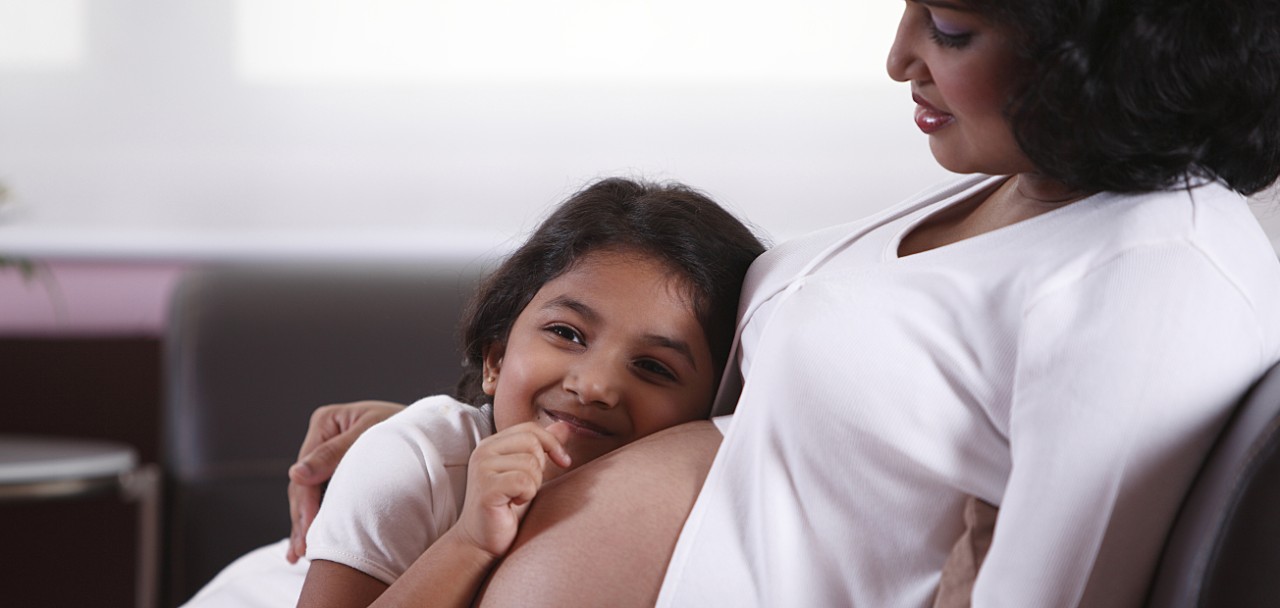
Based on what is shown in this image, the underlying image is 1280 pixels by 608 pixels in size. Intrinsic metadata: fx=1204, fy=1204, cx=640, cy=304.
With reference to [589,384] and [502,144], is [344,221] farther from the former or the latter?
[589,384]

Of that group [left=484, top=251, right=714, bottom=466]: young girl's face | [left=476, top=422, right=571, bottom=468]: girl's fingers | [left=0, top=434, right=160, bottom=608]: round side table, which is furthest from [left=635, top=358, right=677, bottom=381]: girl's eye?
[left=0, top=434, right=160, bottom=608]: round side table

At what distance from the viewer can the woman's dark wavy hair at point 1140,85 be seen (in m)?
0.76

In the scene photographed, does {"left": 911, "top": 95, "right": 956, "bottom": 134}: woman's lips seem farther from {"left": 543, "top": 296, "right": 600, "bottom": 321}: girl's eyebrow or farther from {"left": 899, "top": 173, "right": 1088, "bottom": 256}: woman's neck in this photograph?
{"left": 543, "top": 296, "right": 600, "bottom": 321}: girl's eyebrow

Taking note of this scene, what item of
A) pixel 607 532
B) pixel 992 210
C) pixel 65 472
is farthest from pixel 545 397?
pixel 65 472

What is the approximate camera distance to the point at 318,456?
127 centimetres

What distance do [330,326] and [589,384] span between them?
3.62 ft

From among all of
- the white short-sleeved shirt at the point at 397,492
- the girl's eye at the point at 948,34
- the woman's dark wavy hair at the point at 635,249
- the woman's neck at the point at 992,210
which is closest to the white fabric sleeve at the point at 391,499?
the white short-sleeved shirt at the point at 397,492

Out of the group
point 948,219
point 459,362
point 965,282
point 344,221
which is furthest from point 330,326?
point 965,282

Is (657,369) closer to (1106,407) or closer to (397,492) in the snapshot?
(397,492)

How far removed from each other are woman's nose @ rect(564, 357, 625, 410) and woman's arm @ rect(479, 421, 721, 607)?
0.12 m

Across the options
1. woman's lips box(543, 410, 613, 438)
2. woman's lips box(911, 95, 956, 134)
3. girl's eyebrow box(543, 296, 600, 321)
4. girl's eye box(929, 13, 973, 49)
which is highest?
girl's eye box(929, 13, 973, 49)

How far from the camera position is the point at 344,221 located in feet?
8.86

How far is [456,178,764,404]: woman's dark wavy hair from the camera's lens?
1.17m

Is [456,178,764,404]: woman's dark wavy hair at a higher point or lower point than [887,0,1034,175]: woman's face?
lower
